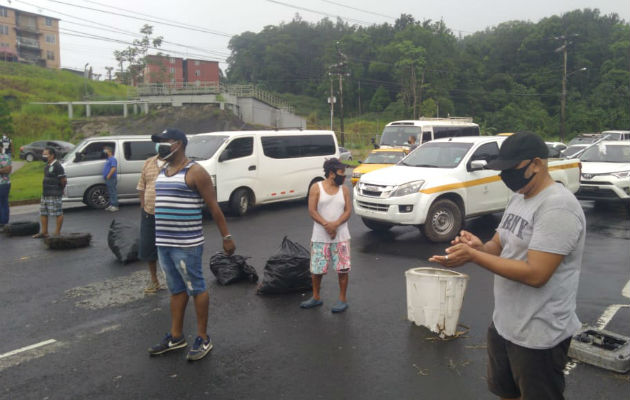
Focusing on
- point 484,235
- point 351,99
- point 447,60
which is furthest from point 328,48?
point 484,235

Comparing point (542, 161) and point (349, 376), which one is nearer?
point (542, 161)

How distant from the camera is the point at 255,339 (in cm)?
493

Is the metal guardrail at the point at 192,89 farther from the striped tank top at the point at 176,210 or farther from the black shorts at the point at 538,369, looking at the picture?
the black shorts at the point at 538,369

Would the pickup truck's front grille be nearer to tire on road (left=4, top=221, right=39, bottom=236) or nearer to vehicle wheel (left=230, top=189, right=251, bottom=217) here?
vehicle wheel (left=230, top=189, right=251, bottom=217)

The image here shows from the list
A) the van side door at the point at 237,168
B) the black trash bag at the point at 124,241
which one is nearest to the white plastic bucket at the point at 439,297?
the black trash bag at the point at 124,241

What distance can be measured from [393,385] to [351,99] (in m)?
101

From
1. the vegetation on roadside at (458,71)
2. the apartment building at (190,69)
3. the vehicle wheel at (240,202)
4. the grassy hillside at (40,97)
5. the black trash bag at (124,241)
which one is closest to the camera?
the black trash bag at (124,241)

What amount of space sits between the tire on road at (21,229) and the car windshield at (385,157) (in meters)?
10.2

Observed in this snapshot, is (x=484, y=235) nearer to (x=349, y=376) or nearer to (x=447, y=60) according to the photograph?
(x=349, y=376)

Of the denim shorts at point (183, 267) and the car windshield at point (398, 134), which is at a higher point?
the car windshield at point (398, 134)

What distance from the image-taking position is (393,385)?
395 centimetres

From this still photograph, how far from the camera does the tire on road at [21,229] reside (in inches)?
403

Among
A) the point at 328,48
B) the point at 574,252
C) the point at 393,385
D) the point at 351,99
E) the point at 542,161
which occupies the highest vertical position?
the point at 328,48

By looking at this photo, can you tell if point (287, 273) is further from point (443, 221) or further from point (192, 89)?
point (192, 89)
